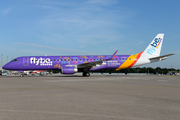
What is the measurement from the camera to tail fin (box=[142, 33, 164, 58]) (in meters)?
36.3

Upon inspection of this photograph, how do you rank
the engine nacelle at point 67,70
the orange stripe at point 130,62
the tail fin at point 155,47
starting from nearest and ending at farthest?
the engine nacelle at point 67,70, the orange stripe at point 130,62, the tail fin at point 155,47

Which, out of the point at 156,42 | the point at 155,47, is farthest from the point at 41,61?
the point at 156,42

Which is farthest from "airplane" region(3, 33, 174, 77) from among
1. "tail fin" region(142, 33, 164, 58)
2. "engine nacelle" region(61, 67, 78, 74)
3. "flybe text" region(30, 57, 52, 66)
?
"tail fin" region(142, 33, 164, 58)

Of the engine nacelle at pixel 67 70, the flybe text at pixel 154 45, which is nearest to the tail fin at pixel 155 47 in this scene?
the flybe text at pixel 154 45

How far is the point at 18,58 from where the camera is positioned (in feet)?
114

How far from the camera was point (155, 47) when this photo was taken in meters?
37.1

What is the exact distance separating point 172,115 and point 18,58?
1346 inches

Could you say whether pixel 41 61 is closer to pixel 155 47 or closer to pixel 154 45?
pixel 154 45

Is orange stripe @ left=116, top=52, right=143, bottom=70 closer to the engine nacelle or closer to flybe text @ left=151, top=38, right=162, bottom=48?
flybe text @ left=151, top=38, right=162, bottom=48

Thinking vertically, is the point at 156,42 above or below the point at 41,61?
above

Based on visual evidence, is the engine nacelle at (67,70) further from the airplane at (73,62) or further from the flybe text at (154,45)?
the flybe text at (154,45)

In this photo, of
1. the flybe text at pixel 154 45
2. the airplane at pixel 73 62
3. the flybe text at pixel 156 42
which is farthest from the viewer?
the flybe text at pixel 156 42

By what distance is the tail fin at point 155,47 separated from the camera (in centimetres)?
3631


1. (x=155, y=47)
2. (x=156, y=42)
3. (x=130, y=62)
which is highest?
(x=156, y=42)
